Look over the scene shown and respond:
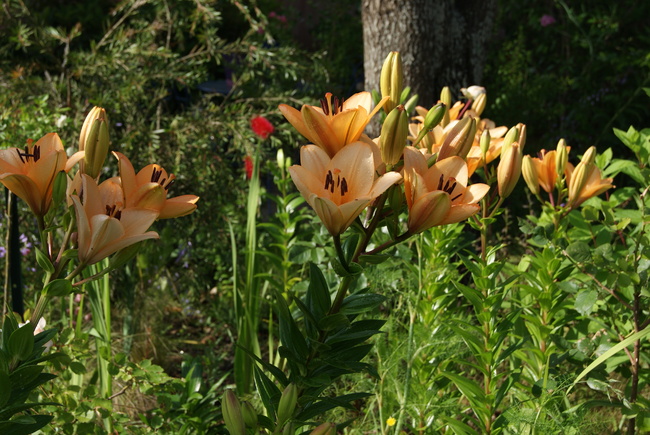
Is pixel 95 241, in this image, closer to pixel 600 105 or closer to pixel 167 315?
pixel 167 315

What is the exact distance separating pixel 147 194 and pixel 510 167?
57 centimetres

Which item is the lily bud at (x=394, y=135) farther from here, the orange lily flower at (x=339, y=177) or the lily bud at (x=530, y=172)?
the lily bud at (x=530, y=172)

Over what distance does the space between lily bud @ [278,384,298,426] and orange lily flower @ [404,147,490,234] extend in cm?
25

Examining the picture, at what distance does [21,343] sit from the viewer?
0.76m

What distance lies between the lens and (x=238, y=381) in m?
1.89

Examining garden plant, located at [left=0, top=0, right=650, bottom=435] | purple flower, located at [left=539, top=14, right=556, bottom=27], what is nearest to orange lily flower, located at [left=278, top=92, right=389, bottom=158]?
garden plant, located at [left=0, top=0, right=650, bottom=435]

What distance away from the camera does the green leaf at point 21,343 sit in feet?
2.46

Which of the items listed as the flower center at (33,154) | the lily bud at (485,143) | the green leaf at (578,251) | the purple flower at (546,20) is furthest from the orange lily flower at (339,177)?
the purple flower at (546,20)

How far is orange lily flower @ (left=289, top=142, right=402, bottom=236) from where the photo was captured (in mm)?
743

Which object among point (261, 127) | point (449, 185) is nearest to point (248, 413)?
point (449, 185)

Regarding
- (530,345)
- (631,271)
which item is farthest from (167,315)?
(631,271)

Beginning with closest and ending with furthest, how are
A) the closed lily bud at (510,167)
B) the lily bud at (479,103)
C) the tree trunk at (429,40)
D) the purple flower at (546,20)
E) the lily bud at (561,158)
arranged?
the closed lily bud at (510,167) → the lily bud at (561,158) → the lily bud at (479,103) → the tree trunk at (429,40) → the purple flower at (546,20)

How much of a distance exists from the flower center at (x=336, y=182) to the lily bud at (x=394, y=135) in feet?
0.24

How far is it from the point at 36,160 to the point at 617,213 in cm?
146
